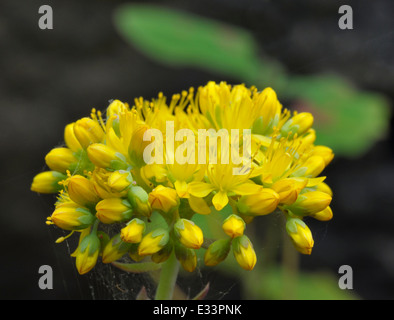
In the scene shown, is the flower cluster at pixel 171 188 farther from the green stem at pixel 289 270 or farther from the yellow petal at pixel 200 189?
the green stem at pixel 289 270

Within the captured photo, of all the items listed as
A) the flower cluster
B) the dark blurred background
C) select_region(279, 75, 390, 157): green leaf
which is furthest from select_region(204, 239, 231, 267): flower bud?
the dark blurred background

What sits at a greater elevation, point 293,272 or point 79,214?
point 79,214

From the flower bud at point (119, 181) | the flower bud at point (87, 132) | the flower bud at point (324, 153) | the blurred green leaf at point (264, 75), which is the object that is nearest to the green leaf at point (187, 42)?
the blurred green leaf at point (264, 75)

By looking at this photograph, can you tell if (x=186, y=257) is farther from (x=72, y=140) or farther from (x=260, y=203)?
(x=72, y=140)

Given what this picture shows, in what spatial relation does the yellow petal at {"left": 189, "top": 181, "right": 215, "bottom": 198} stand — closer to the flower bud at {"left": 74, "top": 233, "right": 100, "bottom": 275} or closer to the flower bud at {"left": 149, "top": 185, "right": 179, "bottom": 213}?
the flower bud at {"left": 149, "top": 185, "right": 179, "bottom": 213}

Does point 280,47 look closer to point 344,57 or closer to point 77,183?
point 344,57

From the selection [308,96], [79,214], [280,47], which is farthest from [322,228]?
[280,47]
